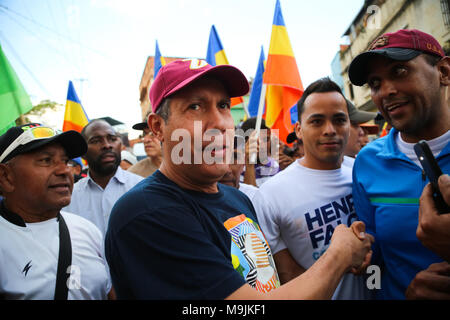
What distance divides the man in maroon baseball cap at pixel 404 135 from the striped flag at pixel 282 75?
265cm

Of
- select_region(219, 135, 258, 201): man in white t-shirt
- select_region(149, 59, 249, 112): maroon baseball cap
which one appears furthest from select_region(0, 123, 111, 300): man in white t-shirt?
select_region(219, 135, 258, 201): man in white t-shirt

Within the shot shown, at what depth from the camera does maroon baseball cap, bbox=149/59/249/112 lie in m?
1.41

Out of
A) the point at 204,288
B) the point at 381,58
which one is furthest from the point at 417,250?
the point at 204,288

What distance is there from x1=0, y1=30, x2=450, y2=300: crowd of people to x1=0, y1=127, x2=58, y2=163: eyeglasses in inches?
0.4

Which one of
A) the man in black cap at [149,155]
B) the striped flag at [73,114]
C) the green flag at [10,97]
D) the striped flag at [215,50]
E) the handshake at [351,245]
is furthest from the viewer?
the striped flag at [215,50]

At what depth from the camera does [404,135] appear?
1873mm

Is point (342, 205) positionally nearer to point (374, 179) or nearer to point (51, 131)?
point (374, 179)

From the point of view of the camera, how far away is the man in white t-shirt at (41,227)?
5.56 feet

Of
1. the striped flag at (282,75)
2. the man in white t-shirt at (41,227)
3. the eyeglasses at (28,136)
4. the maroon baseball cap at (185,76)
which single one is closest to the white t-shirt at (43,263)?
the man in white t-shirt at (41,227)

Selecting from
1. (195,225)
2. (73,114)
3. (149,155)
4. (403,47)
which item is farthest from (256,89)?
(195,225)

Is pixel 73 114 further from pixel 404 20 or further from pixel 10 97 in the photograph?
pixel 404 20

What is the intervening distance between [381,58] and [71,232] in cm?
255

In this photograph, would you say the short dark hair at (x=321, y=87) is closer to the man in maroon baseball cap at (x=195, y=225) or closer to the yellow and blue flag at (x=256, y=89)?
the man in maroon baseball cap at (x=195, y=225)
